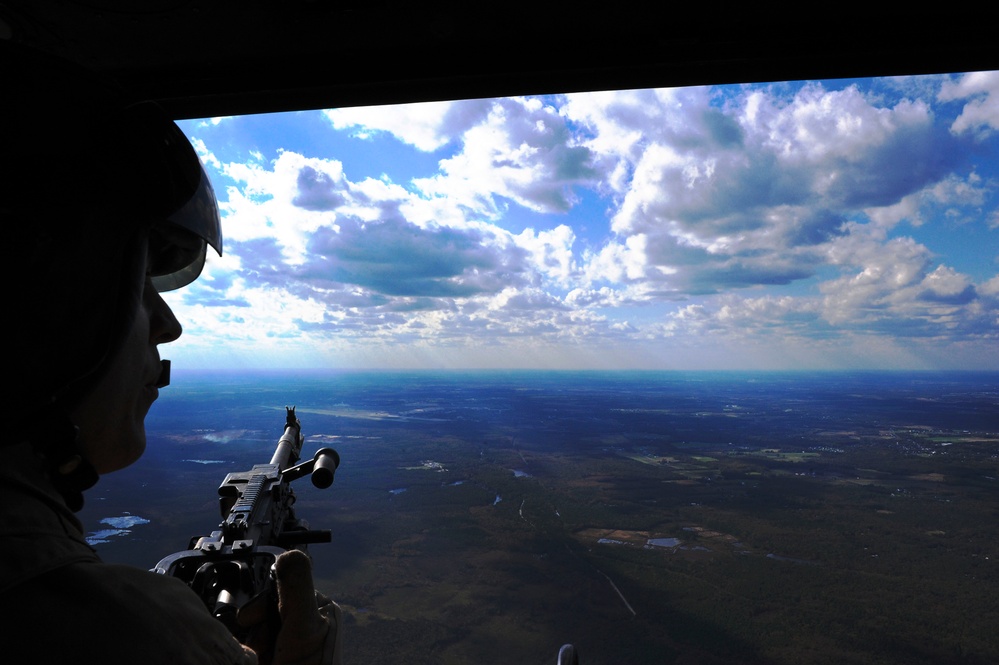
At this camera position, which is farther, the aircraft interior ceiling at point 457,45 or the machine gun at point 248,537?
the aircraft interior ceiling at point 457,45

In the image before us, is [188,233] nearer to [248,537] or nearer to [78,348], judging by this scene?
[78,348]

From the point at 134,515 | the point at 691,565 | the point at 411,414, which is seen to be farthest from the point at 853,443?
the point at 134,515

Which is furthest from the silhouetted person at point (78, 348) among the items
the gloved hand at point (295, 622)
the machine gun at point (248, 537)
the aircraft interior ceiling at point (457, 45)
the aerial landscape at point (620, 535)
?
the aerial landscape at point (620, 535)

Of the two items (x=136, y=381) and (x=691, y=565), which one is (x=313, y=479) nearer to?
(x=136, y=381)

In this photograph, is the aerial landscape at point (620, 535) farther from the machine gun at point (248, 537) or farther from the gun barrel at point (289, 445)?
the machine gun at point (248, 537)

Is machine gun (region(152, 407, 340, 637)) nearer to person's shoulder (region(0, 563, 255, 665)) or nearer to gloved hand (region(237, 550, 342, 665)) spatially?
gloved hand (region(237, 550, 342, 665))

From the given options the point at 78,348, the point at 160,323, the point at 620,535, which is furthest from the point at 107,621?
the point at 620,535

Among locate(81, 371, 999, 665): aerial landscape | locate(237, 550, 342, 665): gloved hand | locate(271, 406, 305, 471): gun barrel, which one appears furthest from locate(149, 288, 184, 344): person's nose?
locate(81, 371, 999, 665): aerial landscape
